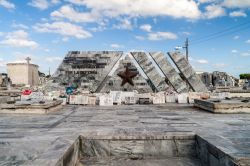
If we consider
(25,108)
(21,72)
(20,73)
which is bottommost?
(25,108)

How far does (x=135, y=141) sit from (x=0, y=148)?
2099 mm

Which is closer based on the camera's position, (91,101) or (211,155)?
(211,155)

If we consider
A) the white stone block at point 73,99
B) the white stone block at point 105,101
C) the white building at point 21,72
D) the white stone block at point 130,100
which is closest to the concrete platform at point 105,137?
the white stone block at point 105,101

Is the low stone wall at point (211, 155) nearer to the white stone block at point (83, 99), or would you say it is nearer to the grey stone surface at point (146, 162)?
the grey stone surface at point (146, 162)

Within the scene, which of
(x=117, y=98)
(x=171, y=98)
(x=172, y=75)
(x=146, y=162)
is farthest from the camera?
(x=172, y=75)

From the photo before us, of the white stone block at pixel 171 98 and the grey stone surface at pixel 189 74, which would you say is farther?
the grey stone surface at pixel 189 74

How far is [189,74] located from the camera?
544 inches

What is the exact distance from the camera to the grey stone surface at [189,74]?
13773mm

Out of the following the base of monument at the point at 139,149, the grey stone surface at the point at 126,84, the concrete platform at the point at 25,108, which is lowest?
the base of monument at the point at 139,149

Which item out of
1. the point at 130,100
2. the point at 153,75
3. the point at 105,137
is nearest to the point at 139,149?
the point at 105,137

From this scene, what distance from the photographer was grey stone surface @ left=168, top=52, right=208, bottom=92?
13.8m

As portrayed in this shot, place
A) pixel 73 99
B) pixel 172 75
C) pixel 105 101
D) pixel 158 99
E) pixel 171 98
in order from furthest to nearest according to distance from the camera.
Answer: pixel 172 75 → pixel 171 98 → pixel 158 99 → pixel 73 99 → pixel 105 101

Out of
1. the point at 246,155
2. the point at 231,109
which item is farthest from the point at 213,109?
the point at 246,155

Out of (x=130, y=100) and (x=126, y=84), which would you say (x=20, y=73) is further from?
(x=130, y=100)
